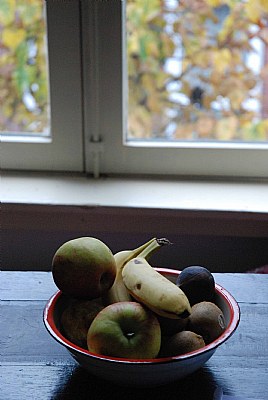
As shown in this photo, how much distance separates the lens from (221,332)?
2.46 ft

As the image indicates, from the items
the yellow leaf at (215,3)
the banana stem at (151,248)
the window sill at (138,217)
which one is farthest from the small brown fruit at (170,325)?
Result: the yellow leaf at (215,3)

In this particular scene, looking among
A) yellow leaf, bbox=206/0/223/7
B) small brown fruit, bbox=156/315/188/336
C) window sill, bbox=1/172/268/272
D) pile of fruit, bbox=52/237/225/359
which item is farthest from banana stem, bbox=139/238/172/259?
yellow leaf, bbox=206/0/223/7

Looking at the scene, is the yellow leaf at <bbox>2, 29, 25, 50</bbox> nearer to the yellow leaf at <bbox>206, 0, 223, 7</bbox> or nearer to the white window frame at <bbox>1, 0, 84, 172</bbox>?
the white window frame at <bbox>1, 0, 84, 172</bbox>

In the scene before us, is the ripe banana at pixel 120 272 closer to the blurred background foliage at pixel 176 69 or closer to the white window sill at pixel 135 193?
the white window sill at pixel 135 193

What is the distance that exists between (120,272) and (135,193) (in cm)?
60

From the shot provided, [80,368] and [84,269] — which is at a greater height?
[84,269]

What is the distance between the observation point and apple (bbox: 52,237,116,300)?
74 centimetres

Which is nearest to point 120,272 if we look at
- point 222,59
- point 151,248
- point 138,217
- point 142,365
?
point 151,248

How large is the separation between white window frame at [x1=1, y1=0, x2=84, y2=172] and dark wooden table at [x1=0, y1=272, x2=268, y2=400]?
1.84 feet

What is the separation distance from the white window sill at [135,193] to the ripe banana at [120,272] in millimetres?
508

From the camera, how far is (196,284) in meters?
0.79

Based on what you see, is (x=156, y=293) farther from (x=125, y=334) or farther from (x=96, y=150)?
(x=96, y=150)

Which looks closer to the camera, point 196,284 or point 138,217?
point 196,284

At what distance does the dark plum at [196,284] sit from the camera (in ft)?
2.57
